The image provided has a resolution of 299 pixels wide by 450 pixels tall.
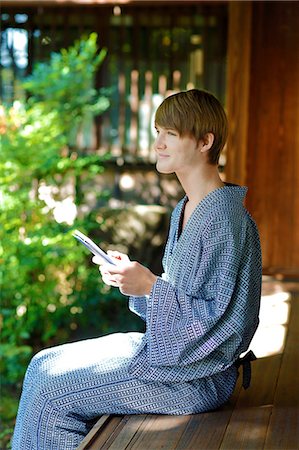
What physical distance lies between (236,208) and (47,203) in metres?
4.20

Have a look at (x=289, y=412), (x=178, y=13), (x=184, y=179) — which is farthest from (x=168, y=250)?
(x=178, y=13)

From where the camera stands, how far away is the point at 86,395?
2.62m

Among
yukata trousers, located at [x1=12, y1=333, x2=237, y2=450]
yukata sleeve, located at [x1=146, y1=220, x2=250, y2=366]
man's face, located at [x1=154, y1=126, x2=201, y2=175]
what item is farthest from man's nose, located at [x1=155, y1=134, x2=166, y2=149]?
yukata trousers, located at [x1=12, y1=333, x2=237, y2=450]

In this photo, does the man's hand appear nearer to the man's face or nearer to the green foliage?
the man's face

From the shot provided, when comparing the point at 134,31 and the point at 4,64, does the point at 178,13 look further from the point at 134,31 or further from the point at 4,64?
the point at 4,64

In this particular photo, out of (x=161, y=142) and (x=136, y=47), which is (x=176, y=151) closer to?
(x=161, y=142)

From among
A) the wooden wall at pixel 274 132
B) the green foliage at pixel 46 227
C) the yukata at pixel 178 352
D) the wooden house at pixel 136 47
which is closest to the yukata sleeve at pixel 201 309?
the yukata at pixel 178 352

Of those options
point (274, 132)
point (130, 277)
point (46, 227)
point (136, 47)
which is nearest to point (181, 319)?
point (130, 277)

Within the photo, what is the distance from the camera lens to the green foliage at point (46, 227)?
639 cm

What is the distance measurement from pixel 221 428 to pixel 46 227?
4053mm

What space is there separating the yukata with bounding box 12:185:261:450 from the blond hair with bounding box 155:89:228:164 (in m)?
0.19

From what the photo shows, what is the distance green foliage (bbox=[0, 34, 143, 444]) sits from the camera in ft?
21.0

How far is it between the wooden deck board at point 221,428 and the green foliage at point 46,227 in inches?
135

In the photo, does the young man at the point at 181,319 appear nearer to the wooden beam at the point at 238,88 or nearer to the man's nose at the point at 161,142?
the man's nose at the point at 161,142
